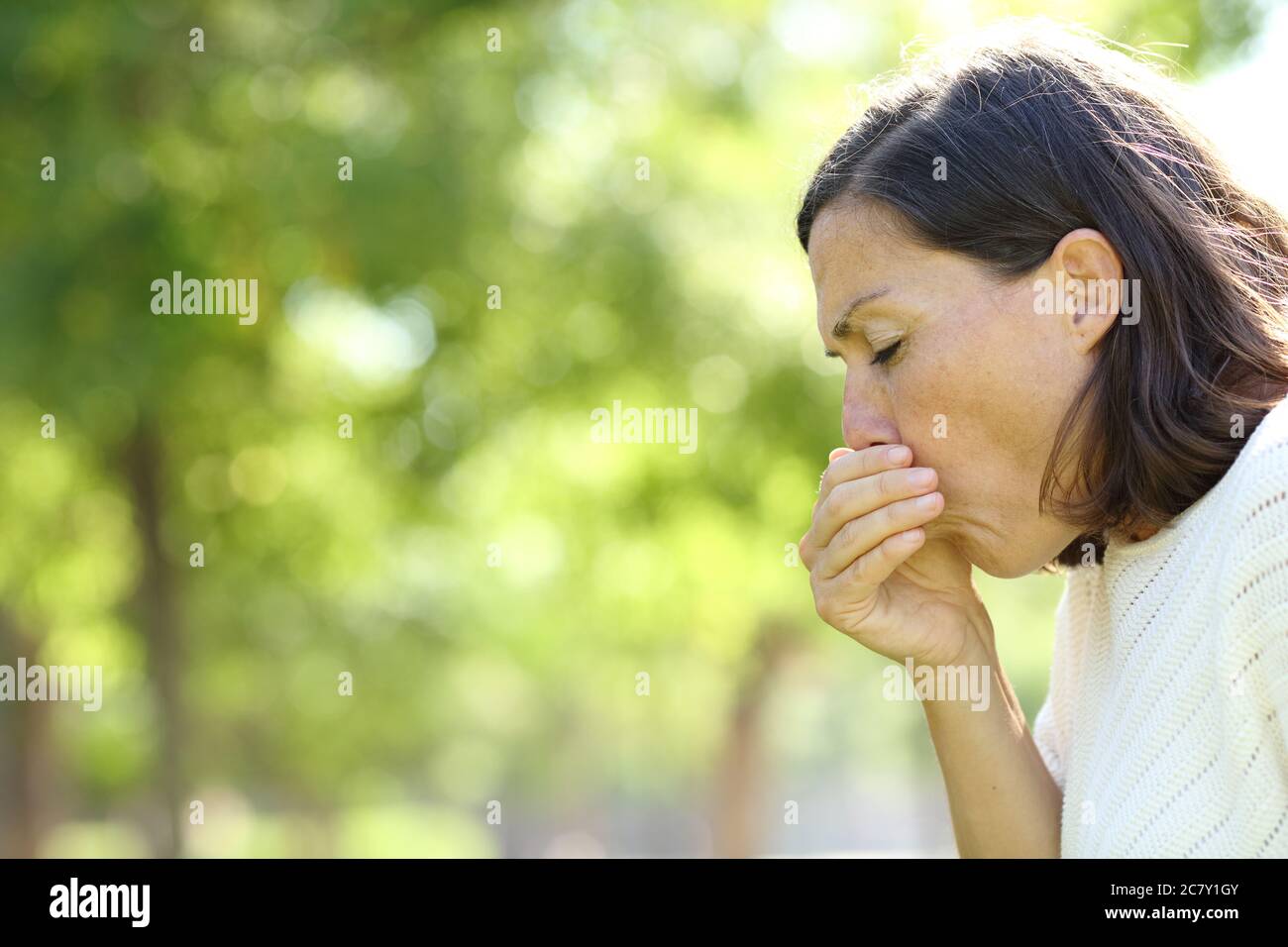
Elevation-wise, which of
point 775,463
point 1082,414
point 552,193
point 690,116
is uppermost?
point 690,116

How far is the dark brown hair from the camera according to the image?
6.97 ft

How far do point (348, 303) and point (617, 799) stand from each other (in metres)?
35.1

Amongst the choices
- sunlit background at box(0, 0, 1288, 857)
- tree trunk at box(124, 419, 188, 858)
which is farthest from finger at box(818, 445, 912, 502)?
tree trunk at box(124, 419, 188, 858)

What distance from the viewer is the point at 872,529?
2.35 metres

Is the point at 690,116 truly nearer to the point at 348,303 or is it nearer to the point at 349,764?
the point at 348,303

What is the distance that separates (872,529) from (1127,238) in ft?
2.14

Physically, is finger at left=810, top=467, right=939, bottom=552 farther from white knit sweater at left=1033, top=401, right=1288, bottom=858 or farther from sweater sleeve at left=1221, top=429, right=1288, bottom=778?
sweater sleeve at left=1221, top=429, right=1288, bottom=778

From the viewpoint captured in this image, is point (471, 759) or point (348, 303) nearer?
point (348, 303)

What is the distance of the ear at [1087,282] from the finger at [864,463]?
0.35m

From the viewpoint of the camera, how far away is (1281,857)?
6.07 ft

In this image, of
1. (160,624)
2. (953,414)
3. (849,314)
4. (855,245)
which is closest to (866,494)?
(953,414)

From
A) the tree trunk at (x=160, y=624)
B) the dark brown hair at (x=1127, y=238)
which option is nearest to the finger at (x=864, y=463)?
the dark brown hair at (x=1127, y=238)

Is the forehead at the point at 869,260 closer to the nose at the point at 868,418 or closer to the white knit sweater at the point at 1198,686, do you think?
the nose at the point at 868,418
